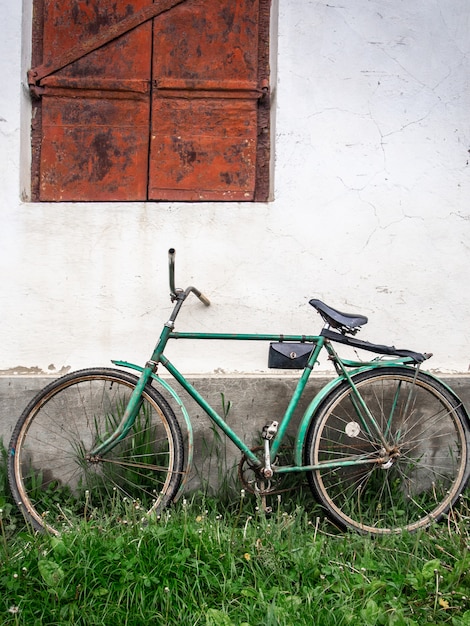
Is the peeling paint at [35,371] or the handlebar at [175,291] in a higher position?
the handlebar at [175,291]

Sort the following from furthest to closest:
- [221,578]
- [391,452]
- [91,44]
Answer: [91,44] → [391,452] → [221,578]

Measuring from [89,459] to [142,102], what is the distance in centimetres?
201

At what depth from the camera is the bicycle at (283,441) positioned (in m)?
3.22

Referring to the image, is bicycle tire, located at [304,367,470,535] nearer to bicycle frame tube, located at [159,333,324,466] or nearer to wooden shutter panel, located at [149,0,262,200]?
bicycle frame tube, located at [159,333,324,466]

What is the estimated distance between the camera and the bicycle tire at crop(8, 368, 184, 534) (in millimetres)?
3168

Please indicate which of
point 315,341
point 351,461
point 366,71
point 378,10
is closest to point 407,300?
point 315,341

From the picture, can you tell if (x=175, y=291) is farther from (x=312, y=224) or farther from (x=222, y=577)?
(x=222, y=577)

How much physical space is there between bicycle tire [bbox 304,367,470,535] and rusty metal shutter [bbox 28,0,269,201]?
1320 millimetres

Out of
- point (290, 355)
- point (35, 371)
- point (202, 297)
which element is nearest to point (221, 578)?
point (290, 355)

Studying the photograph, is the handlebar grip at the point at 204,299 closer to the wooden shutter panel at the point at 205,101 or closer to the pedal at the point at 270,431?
the wooden shutter panel at the point at 205,101

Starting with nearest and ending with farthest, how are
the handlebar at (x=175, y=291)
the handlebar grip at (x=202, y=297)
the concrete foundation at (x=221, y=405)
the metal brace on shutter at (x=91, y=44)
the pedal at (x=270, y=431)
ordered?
the handlebar at (x=175, y=291) < the pedal at (x=270, y=431) < the handlebar grip at (x=202, y=297) < the concrete foundation at (x=221, y=405) < the metal brace on shutter at (x=91, y=44)

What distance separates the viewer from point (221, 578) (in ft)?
8.83

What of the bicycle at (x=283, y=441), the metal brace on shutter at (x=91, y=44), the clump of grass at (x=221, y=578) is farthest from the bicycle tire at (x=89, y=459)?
the metal brace on shutter at (x=91, y=44)

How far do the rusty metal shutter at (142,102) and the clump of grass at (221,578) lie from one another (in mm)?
1890
